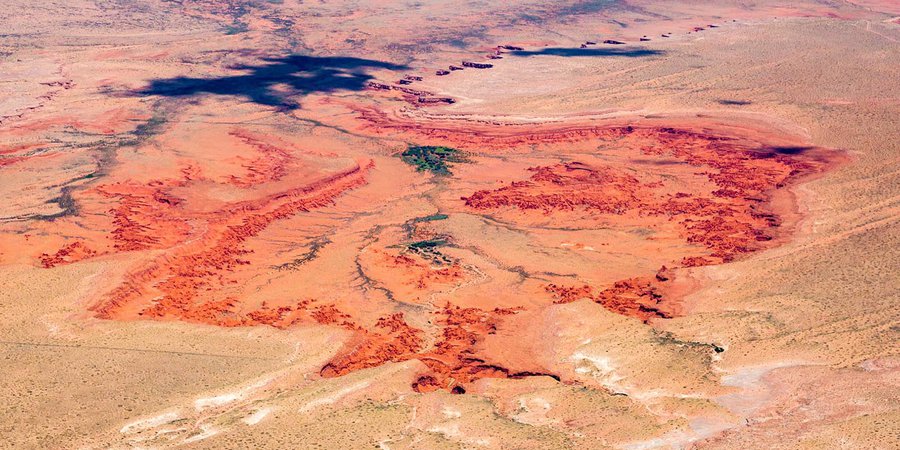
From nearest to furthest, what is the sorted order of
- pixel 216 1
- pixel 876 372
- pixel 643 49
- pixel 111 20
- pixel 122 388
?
pixel 876 372 < pixel 122 388 < pixel 643 49 < pixel 111 20 < pixel 216 1

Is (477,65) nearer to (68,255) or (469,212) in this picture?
(469,212)

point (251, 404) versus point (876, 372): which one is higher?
point (876, 372)

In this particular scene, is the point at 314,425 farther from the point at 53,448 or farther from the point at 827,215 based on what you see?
the point at 827,215

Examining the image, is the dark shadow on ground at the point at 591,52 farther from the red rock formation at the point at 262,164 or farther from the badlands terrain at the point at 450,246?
the red rock formation at the point at 262,164

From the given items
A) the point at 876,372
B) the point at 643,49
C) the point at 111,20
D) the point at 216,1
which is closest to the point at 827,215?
the point at 876,372

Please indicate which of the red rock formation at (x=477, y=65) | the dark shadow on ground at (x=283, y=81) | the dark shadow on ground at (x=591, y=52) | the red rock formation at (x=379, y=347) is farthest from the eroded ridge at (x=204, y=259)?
the dark shadow on ground at (x=591, y=52)

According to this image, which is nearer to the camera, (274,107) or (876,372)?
(876,372)
